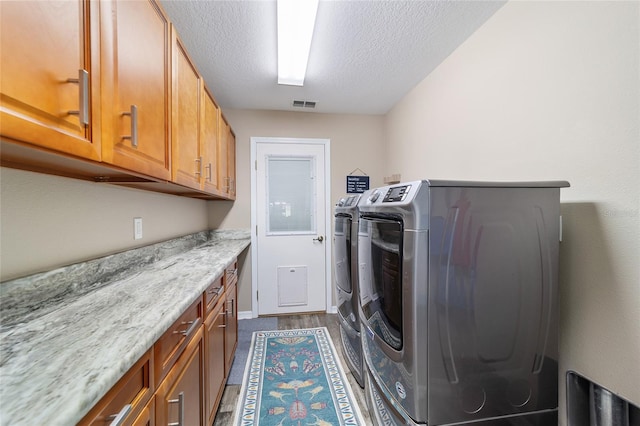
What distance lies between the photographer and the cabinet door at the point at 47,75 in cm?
54

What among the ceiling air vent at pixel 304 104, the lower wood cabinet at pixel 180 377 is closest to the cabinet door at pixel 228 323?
the lower wood cabinet at pixel 180 377

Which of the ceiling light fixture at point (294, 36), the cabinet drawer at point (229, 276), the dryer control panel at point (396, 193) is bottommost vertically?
the cabinet drawer at point (229, 276)

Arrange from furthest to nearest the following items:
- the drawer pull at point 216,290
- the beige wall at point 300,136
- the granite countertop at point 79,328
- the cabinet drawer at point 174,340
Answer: the beige wall at point 300,136
the drawer pull at point 216,290
the cabinet drawer at point 174,340
the granite countertop at point 79,328

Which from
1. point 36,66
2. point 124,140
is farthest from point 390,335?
point 36,66

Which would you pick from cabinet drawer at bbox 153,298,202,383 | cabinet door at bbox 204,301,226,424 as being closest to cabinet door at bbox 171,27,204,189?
cabinet drawer at bbox 153,298,202,383

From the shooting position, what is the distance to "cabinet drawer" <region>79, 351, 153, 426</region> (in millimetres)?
544

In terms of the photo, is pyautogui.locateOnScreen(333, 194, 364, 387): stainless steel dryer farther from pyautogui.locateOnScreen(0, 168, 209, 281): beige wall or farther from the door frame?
pyautogui.locateOnScreen(0, 168, 209, 281): beige wall

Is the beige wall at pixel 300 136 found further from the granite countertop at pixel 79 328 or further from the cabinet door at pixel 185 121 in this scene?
the granite countertop at pixel 79 328

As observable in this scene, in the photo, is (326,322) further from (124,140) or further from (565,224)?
(124,140)

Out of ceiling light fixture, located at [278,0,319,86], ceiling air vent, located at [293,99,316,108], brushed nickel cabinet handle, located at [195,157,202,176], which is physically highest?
ceiling air vent, located at [293,99,316,108]

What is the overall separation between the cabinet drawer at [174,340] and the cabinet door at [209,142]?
36.9 inches

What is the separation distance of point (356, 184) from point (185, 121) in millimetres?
2142

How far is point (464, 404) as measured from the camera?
1.00m

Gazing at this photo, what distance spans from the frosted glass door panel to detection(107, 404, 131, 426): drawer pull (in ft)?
8.11
